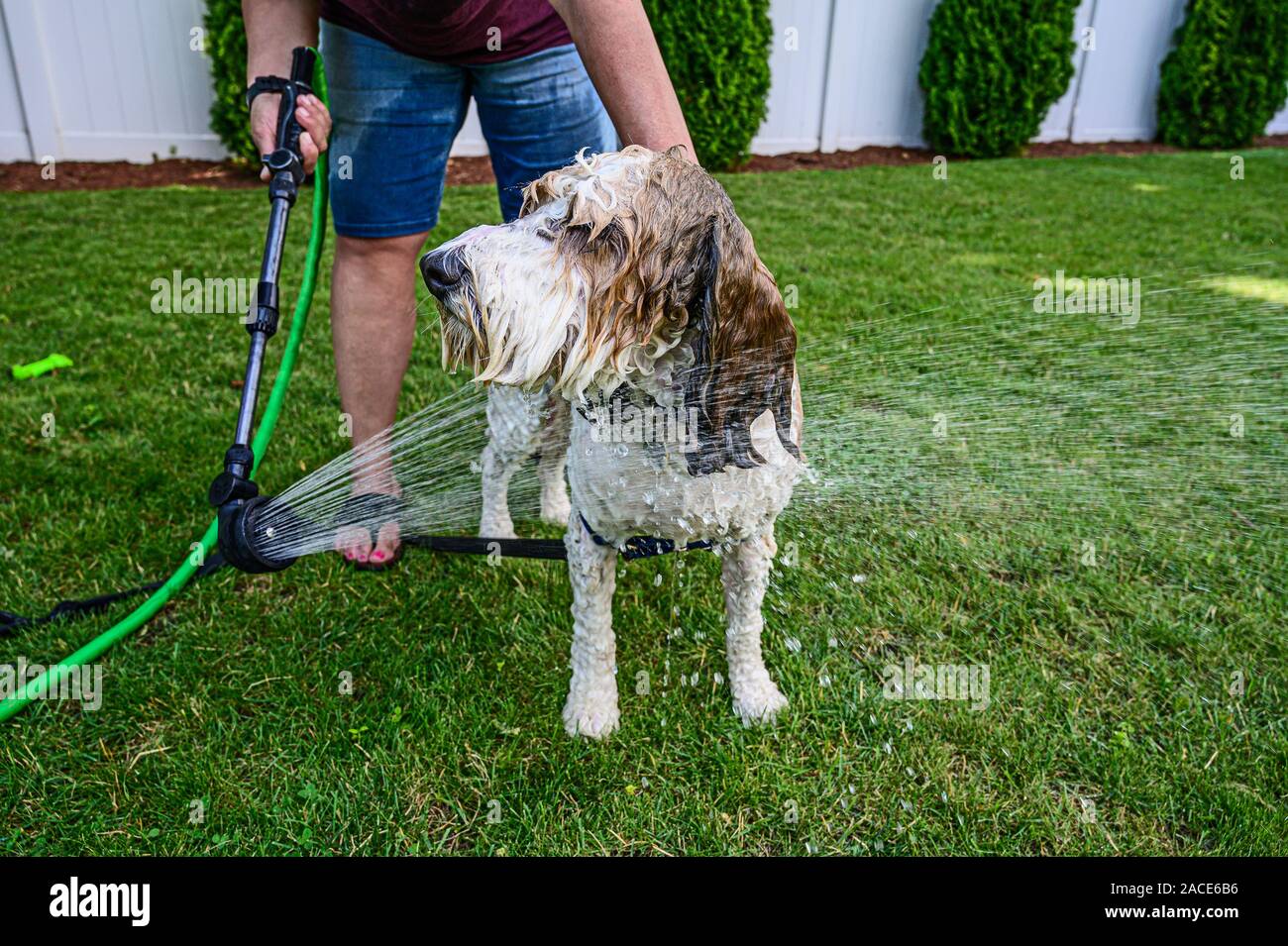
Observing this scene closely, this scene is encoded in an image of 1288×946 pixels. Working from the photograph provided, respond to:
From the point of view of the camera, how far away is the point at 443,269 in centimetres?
203

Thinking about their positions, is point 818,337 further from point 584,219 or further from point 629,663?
point 584,219

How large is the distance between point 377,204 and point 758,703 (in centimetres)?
237

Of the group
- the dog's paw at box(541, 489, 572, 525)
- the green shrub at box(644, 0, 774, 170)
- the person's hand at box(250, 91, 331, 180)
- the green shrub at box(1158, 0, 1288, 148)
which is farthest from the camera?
the green shrub at box(1158, 0, 1288, 148)

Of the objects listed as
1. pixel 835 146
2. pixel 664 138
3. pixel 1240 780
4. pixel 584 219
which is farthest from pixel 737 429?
pixel 835 146

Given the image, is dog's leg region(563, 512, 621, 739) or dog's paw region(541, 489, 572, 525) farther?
dog's paw region(541, 489, 572, 525)

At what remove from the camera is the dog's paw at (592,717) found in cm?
301

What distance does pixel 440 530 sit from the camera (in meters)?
4.12

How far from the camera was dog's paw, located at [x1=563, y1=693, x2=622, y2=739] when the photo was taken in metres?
3.01

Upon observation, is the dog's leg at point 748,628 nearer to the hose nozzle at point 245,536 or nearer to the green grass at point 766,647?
the green grass at point 766,647

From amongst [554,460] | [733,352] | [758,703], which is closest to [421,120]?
[554,460]

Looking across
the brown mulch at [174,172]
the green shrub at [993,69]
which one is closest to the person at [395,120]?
the brown mulch at [174,172]

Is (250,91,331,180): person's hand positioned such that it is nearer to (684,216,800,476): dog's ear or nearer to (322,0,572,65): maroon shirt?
(322,0,572,65): maroon shirt

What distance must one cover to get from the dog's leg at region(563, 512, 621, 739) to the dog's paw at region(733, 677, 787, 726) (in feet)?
1.42

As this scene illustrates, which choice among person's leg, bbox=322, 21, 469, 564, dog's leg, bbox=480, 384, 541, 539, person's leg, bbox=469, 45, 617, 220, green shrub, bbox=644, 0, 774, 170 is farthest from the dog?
green shrub, bbox=644, 0, 774, 170
